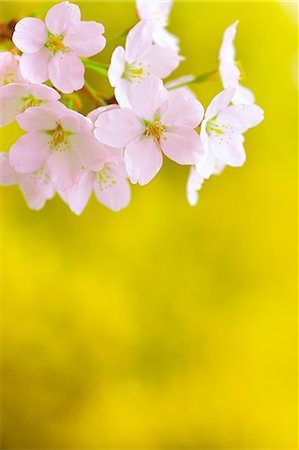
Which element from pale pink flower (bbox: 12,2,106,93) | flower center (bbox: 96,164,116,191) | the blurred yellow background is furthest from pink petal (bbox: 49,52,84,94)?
the blurred yellow background

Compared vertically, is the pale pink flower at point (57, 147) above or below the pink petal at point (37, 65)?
below

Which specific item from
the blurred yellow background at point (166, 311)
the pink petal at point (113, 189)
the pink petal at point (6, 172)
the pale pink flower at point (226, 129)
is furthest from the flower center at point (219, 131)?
the blurred yellow background at point (166, 311)

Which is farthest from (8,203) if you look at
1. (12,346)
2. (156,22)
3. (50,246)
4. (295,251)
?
(156,22)

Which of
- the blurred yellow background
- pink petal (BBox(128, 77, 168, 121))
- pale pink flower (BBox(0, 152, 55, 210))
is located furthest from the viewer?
the blurred yellow background

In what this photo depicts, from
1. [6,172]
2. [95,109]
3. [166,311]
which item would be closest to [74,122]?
[95,109]

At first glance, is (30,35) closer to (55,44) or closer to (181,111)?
(55,44)

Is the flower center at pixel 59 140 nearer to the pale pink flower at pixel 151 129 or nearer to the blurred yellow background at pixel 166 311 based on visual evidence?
the pale pink flower at pixel 151 129

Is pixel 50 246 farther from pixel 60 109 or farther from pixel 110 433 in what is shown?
pixel 60 109

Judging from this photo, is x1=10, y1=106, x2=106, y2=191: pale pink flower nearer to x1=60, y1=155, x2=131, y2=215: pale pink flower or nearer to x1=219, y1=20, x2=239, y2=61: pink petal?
x1=60, y1=155, x2=131, y2=215: pale pink flower
